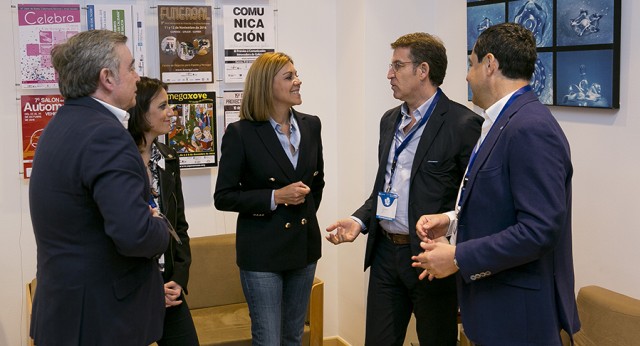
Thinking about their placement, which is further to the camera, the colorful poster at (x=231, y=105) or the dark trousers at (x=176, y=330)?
the colorful poster at (x=231, y=105)

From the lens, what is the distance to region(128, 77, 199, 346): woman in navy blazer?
126 inches

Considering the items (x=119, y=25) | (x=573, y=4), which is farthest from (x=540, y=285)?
(x=119, y=25)

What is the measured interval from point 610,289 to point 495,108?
1.47m

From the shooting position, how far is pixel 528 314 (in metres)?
2.47

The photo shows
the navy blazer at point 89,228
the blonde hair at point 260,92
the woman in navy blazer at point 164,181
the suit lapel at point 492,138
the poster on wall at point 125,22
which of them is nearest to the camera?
the navy blazer at point 89,228

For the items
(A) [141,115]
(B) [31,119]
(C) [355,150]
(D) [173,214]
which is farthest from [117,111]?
(C) [355,150]

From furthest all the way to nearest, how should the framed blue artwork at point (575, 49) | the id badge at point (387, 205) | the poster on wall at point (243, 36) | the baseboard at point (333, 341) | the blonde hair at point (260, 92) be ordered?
the baseboard at point (333, 341) → the poster on wall at point (243, 36) → the blonde hair at point (260, 92) → the framed blue artwork at point (575, 49) → the id badge at point (387, 205)

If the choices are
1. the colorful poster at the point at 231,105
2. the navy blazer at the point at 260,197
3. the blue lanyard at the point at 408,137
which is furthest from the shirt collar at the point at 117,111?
the colorful poster at the point at 231,105

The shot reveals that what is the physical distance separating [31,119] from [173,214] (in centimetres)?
165

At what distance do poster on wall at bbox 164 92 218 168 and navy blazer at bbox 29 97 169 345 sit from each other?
221 centimetres

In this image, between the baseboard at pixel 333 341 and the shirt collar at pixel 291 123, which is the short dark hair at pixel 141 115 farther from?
the baseboard at pixel 333 341

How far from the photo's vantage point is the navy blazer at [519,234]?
238 centimetres

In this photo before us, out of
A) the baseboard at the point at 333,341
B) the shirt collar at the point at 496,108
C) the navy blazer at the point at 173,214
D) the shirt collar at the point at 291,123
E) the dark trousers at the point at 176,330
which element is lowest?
the baseboard at the point at 333,341

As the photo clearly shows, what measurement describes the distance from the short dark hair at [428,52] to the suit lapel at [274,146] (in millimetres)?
728
